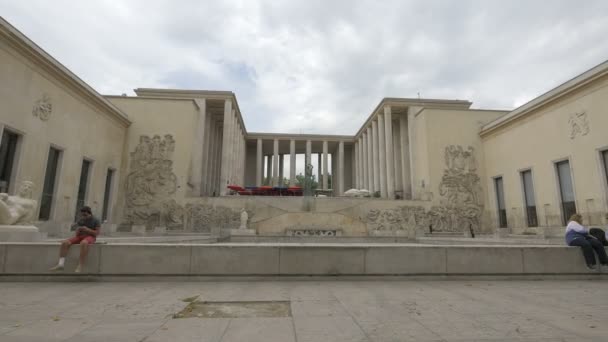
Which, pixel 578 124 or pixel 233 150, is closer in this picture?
pixel 578 124

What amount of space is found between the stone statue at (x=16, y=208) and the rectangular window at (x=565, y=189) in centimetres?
2385

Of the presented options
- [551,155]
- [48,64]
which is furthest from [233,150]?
[551,155]

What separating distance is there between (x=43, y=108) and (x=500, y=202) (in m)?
28.6

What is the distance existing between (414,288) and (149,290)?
13.1ft

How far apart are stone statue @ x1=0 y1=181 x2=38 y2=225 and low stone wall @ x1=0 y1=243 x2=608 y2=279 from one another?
298 cm

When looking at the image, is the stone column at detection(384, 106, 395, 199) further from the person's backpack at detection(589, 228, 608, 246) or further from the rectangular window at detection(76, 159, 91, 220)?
the person's backpack at detection(589, 228, 608, 246)

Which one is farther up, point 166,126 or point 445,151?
point 166,126

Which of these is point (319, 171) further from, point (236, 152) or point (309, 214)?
point (309, 214)

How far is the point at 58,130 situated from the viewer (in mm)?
16766

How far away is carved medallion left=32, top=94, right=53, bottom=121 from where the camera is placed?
600 inches

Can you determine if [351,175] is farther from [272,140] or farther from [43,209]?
[43,209]

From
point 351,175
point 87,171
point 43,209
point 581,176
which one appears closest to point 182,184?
point 87,171

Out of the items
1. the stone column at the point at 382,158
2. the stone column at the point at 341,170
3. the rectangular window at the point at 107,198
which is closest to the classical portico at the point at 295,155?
the stone column at the point at 341,170

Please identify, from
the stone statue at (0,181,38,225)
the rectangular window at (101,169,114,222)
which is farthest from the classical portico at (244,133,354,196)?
the stone statue at (0,181,38,225)
